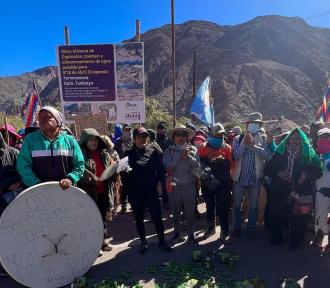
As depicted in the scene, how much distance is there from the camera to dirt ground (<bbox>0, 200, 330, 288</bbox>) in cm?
429

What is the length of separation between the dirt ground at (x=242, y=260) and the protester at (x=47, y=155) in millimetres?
1413

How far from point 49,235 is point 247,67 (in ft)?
215

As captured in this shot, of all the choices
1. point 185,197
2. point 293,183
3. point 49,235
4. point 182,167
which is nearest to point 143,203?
point 185,197

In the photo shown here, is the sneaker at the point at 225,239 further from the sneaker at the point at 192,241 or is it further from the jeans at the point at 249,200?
the sneaker at the point at 192,241

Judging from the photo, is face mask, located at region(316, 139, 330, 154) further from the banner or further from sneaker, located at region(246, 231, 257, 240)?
the banner

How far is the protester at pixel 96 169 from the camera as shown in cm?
468

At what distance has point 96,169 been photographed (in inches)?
191

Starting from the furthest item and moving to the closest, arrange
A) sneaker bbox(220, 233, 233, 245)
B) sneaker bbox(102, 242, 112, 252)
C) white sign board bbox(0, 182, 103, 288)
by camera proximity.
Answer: sneaker bbox(220, 233, 233, 245) < sneaker bbox(102, 242, 112, 252) < white sign board bbox(0, 182, 103, 288)

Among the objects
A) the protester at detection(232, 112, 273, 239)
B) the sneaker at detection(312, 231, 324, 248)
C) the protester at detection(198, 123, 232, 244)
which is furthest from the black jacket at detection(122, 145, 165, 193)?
the sneaker at detection(312, 231, 324, 248)

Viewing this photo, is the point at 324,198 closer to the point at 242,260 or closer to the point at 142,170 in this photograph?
the point at 242,260

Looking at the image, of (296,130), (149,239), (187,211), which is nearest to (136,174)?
(187,211)

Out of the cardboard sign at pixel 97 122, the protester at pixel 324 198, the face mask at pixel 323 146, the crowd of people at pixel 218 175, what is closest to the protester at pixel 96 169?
the crowd of people at pixel 218 175

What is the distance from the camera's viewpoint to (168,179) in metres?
5.05

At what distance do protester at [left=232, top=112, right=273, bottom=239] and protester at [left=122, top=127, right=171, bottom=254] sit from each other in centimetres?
126
